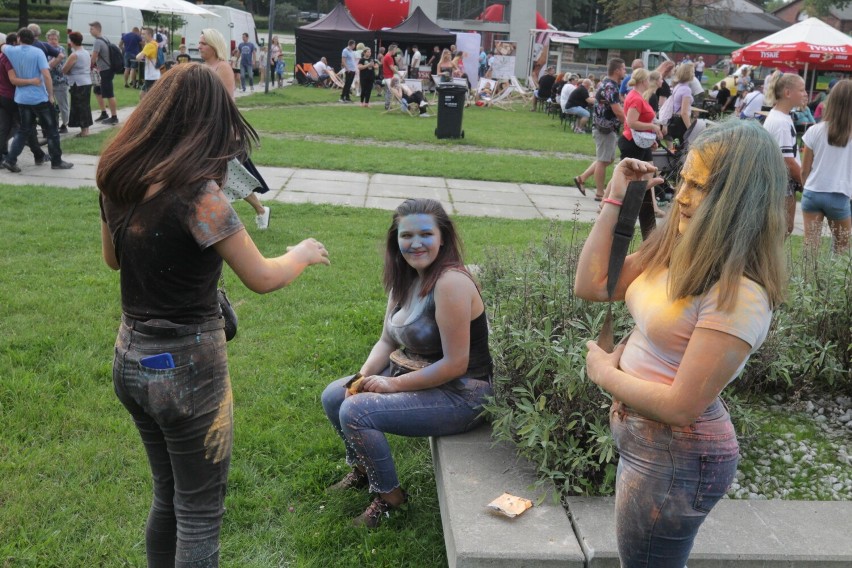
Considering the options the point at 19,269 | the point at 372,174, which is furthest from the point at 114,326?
the point at 372,174

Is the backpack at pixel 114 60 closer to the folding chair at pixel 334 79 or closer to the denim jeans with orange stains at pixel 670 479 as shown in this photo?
the folding chair at pixel 334 79

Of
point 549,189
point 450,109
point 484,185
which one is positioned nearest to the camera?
point 484,185

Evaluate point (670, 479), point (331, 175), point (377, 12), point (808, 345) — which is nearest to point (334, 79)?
point (377, 12)

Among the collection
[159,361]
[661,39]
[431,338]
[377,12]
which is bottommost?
[431,338]

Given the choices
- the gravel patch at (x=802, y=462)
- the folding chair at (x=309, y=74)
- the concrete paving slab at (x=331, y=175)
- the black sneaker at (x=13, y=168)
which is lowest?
the gravel patch at (x=802, y=462)

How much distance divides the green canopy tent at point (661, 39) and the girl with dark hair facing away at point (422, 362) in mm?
17212

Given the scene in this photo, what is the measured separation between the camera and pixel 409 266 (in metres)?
3.63

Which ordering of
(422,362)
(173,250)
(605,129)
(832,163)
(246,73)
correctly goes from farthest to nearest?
(246,73) < (605,129) < (832,163) < (422,362) < (173,250)

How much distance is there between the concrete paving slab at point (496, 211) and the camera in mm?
9484

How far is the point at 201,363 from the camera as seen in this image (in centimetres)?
235

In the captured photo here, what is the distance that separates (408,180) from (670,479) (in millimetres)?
9447

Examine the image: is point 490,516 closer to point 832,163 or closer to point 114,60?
point 832,163

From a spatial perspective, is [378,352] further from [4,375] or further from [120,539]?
[4,375]

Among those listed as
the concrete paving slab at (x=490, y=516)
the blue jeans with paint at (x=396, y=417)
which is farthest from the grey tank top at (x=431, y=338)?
the concrete paving slab at (x=490, y=516)
